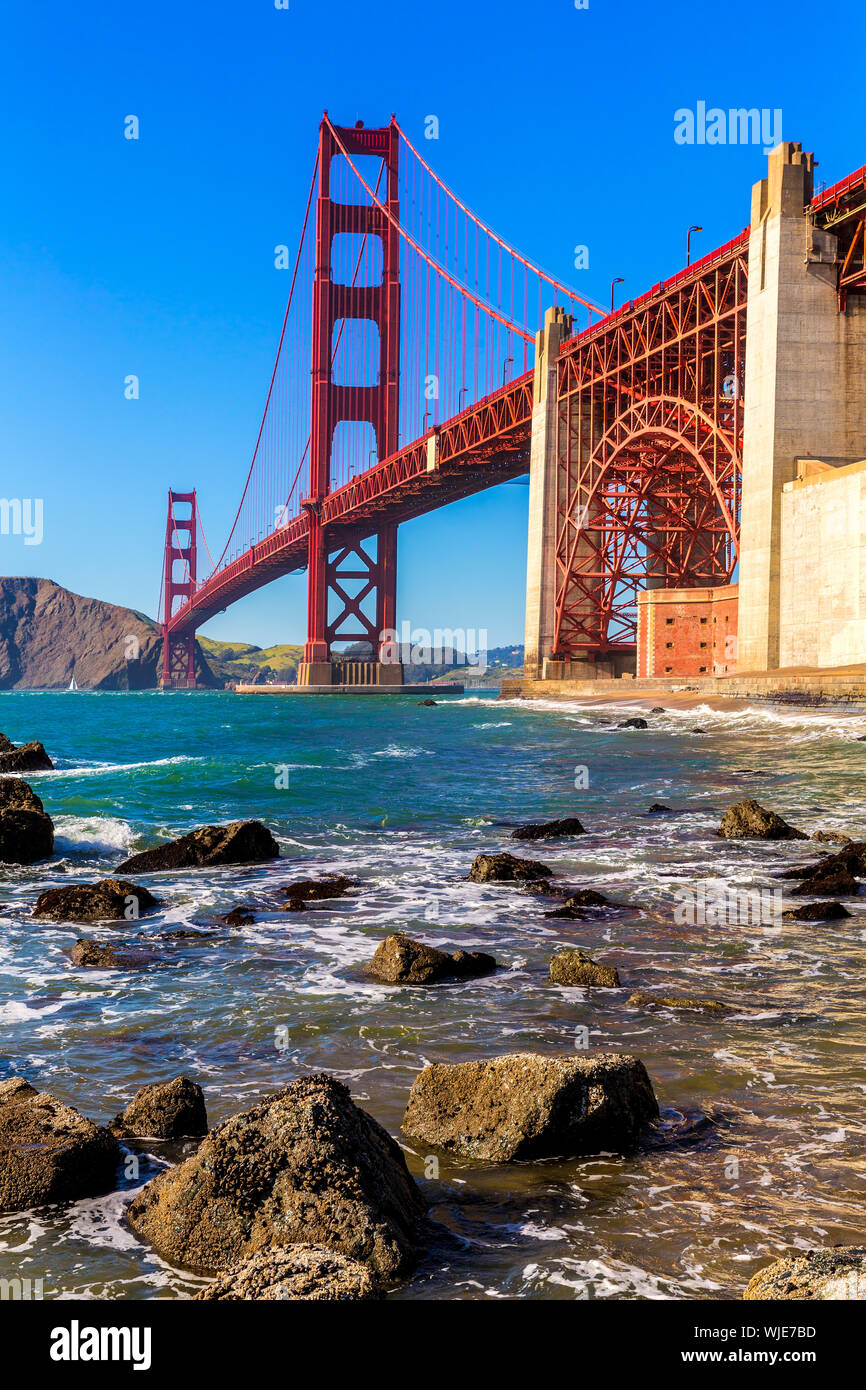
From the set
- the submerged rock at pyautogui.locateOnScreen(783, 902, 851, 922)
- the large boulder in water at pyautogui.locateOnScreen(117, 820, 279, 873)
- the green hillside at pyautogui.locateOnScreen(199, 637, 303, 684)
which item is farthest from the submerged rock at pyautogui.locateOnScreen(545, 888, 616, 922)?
Answer: the green hillside at pyautogui.locateOnScreen(199, 637, 303, 684)

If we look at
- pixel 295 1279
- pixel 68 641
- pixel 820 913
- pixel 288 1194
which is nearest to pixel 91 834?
pixel 820 913

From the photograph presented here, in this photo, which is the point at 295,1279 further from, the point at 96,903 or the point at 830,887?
the point at 830,887

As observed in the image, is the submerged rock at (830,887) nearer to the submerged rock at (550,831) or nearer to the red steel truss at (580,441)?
the submerged rock at (550,831)

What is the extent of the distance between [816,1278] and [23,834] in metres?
10.1

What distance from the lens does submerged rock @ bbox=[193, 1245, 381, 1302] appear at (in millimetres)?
2256

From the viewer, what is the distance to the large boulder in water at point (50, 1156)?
3.18 metres

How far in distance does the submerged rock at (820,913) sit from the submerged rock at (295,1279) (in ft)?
17.9

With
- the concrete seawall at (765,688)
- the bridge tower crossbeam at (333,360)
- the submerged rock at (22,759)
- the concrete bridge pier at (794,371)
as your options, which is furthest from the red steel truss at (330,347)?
the submerged rock at (22,759)

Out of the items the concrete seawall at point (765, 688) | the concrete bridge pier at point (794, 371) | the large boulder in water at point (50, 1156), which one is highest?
the concrete bridge pier at point (794, 371)

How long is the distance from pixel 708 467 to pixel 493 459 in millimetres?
21145

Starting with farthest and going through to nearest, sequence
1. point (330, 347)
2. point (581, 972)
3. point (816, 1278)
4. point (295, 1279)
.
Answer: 1. point (330, 347)
2. point (581, 972)
3. point (295, 1279)
4. point (816, 1278)

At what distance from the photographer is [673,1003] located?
17.0 ft
